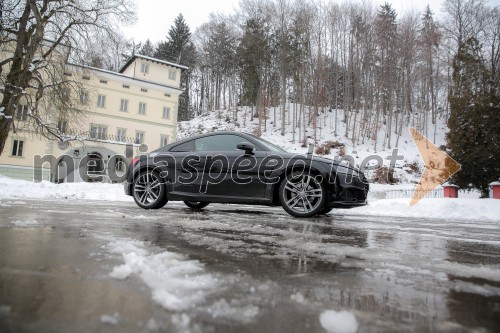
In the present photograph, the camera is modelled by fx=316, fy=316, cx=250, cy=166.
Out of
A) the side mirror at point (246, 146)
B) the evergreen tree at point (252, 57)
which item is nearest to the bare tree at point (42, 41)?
the side mirror at point (246, 146)

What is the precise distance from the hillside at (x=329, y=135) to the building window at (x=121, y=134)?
7.70m

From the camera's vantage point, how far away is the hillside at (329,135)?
2981cm

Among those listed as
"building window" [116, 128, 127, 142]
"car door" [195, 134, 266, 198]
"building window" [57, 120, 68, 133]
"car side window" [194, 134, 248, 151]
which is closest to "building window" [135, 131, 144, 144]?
"building window" [116, 128, 127, 142]

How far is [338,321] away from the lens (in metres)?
0.94

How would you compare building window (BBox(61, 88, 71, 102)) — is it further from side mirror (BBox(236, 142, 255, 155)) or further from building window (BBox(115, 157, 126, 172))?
building window (BBox(115, 157, 126, 172))

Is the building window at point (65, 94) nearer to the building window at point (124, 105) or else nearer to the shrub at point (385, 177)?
the building window at point (124, 105)

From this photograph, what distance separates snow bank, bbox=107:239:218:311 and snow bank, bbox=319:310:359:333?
0.40 meters

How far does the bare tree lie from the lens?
14062mm

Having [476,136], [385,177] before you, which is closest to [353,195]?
[476,136]

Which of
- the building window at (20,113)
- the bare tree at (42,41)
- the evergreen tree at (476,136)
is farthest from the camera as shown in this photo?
the evergreen tree at (476,136)

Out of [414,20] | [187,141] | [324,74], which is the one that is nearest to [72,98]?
[187,141]

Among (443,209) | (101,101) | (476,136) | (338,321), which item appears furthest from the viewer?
(101,101)

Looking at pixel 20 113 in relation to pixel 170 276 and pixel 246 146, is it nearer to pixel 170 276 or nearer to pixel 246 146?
pixel 246 146

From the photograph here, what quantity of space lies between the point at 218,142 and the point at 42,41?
14.9 metres
